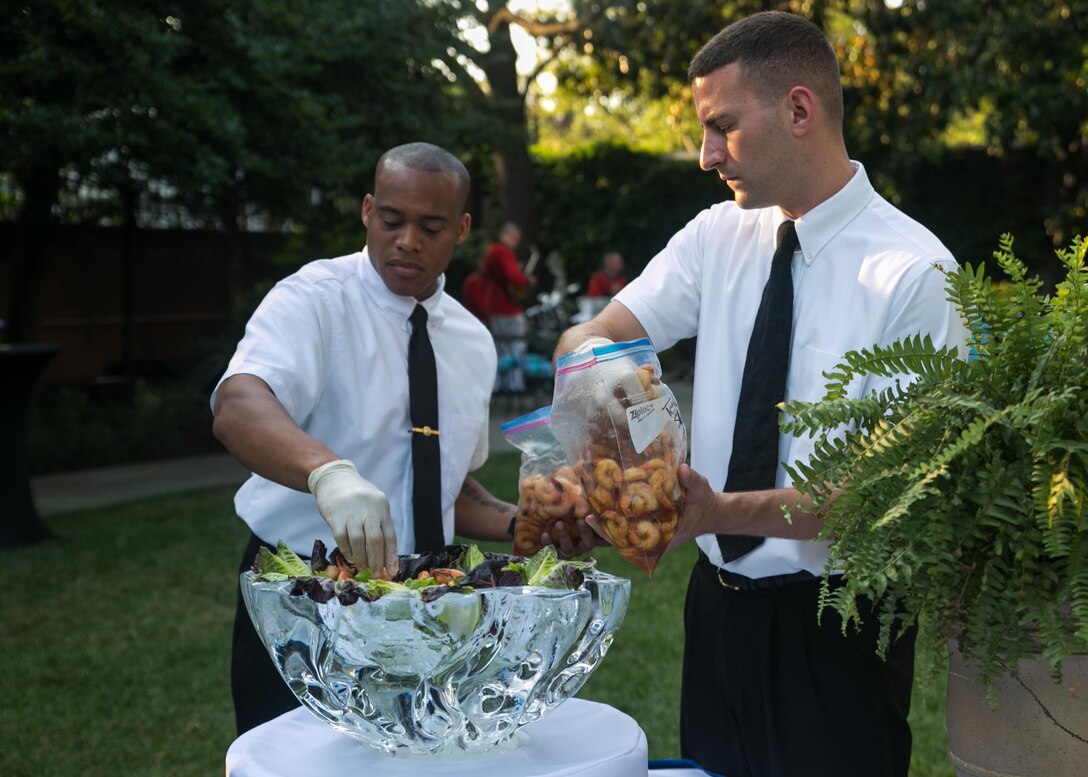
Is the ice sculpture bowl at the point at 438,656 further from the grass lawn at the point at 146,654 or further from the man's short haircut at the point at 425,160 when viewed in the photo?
the grass lawn at the point at 146,654

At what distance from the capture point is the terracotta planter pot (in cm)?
163

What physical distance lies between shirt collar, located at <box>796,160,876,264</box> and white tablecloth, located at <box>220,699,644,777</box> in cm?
99

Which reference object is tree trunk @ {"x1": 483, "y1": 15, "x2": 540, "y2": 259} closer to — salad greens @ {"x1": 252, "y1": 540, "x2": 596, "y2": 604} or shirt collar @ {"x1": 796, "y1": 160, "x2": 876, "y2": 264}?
shirt collar @ {"x1": 796, "y1": 160, "x2": 876, "y2": 264}

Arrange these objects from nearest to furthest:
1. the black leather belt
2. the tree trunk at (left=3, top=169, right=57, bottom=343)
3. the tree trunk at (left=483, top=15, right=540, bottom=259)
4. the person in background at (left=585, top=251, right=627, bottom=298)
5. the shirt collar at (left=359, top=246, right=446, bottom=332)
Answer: the black leather belt → the shirt collar at (left=359, top=246, right=446, bottom=332) → the tree trunk at (left=3, top=169, right=57, bottom=343) → the tree trunk at (left=483, top=15, right=540, bottom=259) → the person in background at (left=585, top=251, right=627, bottom=298)

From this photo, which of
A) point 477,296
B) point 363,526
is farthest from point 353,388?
point 477,296

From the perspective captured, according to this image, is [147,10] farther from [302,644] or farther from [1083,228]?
[1083,228]

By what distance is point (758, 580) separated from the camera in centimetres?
236

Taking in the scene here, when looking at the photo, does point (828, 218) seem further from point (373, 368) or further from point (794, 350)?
point (373, 368)

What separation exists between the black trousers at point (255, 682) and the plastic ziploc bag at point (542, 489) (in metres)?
0.74

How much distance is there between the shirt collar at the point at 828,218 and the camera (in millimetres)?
2375

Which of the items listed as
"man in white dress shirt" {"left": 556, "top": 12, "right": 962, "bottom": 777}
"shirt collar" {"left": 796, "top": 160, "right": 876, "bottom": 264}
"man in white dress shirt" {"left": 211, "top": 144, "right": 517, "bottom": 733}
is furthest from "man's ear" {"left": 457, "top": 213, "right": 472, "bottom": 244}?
"shirt collar" {"left": 796, "top": 160, "right": 876, "bottom": 264}

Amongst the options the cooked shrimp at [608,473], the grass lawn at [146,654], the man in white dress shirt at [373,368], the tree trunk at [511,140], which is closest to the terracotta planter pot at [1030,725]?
the cooked shrimp at [608,473]

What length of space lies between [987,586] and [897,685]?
85 cm

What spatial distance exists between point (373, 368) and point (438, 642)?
1305 millimetres
